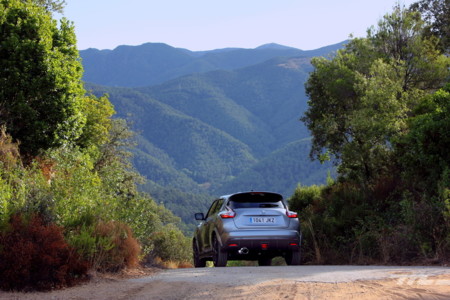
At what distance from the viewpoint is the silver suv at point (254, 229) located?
1202 centimetres

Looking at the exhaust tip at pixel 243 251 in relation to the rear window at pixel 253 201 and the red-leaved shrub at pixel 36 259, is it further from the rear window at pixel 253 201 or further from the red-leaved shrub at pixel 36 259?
the red-leaved shrub at pixel 36 259

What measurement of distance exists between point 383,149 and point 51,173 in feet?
43.4

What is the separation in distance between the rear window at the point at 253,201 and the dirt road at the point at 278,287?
3.10 meters

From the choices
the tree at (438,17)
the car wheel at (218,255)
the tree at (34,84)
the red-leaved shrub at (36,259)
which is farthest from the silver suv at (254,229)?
the tree at (438,17)

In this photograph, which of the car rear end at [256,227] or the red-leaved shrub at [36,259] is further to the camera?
the car rear end at [256,227]

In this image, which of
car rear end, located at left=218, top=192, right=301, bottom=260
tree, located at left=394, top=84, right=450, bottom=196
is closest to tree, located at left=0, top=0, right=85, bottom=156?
car rear end, located at left=218, top=192, right=301, bottom=260

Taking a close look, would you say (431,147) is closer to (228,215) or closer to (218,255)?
(228,215)

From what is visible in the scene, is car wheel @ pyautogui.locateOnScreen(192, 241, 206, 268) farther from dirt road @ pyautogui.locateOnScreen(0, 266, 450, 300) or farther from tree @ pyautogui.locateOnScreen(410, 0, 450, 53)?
tree @ pyautogui.locateOnScreen(410, 0, 450, 53)

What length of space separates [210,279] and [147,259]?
24.3ft

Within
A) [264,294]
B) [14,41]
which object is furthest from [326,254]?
[14,41]

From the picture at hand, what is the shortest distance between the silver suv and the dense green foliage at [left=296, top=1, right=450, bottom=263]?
7.74 ft

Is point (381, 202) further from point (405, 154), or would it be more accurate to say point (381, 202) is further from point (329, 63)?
point (329, 63)

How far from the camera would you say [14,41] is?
57.9ft

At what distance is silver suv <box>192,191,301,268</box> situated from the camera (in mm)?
12023
